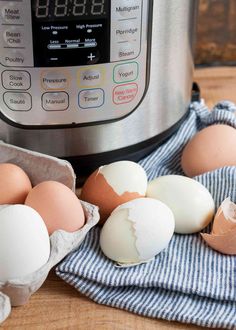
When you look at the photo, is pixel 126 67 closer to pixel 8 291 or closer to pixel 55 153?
pixel 55 153

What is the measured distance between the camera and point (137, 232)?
640 mm

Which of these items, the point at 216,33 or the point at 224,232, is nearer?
the point at 224,232

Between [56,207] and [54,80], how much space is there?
0.16m

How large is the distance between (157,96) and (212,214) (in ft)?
0.58

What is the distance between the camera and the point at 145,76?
0.78m

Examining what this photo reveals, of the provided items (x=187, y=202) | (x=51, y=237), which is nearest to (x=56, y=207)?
(x=51, y=237)

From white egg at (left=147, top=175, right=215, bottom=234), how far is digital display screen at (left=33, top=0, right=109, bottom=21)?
0.66 ft

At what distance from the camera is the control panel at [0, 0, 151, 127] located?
70cm

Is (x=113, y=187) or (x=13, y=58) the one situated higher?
(x=13, y=58)

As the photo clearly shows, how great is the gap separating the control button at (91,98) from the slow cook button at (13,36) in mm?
90

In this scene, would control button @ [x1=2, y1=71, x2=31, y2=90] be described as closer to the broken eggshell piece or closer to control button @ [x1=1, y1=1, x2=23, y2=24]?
control button @ [x1=1, y1=1, x2=23, y2=24]

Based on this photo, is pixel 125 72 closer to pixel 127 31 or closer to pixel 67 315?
pixel 127 31

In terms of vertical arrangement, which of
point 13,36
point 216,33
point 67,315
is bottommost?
point 67,315

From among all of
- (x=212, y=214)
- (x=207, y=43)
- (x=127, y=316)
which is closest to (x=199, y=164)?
(x=212, y=214)
